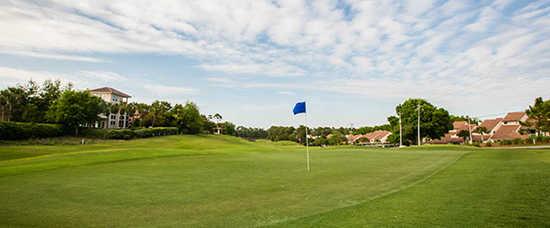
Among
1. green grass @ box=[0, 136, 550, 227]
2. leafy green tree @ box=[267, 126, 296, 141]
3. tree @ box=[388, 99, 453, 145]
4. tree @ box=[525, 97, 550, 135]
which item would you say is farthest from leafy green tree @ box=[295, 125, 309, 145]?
green grass @ box=[0, 136, 550, 227]

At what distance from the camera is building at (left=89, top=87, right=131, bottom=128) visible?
96.1 metres

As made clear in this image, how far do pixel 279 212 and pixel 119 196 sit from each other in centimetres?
471

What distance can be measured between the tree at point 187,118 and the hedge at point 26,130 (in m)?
31.3

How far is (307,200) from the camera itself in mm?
7453

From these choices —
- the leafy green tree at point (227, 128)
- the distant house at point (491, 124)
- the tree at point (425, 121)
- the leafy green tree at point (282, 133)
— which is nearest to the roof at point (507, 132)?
the distant house at point (491, 124)

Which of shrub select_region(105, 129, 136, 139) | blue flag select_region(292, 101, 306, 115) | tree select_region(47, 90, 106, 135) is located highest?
tree select_region(47, 90, 106, 135)

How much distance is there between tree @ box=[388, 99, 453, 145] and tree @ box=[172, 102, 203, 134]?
55.2 meters

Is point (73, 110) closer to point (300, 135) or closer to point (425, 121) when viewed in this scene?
point (425, 121)

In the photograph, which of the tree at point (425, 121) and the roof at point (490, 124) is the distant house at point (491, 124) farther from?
Result: the tree at point (425, 121)

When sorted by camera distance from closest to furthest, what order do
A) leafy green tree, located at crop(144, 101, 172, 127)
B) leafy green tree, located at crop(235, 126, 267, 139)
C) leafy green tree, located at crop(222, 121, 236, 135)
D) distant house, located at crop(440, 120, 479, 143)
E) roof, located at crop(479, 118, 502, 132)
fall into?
leafy green tree, located at crop(144, 101, 172, 127) → roof, located at crop(479, 118, 502, 132) → distant house, located at crop(440, 120, 479, 143) → leafy green tree, located at crop(222, 121, 236, 135) → leafy green tree, located at crop(235, 126, 267, 139)

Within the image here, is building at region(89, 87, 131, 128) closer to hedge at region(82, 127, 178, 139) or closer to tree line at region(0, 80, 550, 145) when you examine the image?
tree line at region(0, 80, 550, 145)

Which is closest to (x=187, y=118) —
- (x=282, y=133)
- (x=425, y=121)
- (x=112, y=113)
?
(x=112, y=113)

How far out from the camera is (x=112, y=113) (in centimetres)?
9606

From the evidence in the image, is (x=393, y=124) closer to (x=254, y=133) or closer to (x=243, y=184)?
(x=243, y=184)
